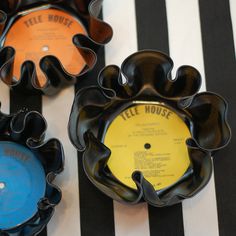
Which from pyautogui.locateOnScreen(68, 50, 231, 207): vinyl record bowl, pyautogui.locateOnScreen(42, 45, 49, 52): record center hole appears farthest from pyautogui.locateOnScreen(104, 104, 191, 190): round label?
pyautogui.locateOnScreen(42, 45, 49, 52): record center hole

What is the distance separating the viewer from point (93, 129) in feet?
4.09

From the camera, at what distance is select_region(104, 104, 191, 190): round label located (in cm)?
121

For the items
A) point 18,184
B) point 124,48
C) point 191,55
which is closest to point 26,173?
point 18,184

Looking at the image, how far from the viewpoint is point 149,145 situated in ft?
4.03

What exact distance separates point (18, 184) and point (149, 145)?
334 mm

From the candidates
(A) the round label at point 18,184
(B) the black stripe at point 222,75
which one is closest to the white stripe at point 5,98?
(A) the round label at point 18,184

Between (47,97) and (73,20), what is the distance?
8.6 inches

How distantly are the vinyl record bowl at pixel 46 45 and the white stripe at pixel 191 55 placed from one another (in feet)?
0.66

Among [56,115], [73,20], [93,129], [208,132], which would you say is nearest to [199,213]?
[208,132]

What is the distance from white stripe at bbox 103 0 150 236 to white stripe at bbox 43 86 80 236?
107 mm

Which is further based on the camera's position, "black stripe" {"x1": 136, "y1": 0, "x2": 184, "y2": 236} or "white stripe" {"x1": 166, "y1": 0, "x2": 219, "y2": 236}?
"black stripe" {"x1": 136, "y1": 0, "x2": 184, "y2": 236}

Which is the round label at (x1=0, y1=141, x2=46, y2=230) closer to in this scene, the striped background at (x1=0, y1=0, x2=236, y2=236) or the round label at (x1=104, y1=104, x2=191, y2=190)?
the striped background at (x1=0, y1=0, x2=236, y2=236)

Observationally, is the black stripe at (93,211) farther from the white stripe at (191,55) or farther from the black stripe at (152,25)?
the black stripe at (152,25)

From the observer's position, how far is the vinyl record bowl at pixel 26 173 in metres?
1.15
